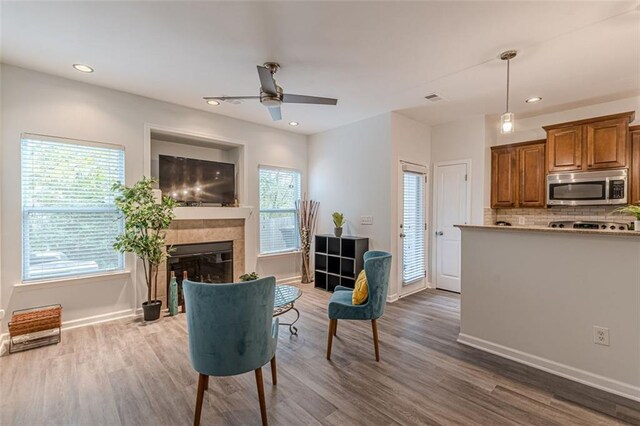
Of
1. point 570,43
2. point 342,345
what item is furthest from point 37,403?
point 570,43

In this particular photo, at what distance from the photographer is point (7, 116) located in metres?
2.96

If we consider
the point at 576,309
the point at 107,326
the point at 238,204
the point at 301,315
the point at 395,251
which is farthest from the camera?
the point at 238,204

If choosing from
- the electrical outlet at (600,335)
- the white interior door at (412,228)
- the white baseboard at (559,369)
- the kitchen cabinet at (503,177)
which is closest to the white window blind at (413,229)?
the white interior door at (412,228)

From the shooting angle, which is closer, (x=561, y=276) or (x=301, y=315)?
(x=561, y=276)

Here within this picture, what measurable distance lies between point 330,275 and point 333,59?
133 inches

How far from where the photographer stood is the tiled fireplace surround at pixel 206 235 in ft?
13.0

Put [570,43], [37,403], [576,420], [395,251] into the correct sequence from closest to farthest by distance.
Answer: [576,420], [37,403], [570,43], [395,251]

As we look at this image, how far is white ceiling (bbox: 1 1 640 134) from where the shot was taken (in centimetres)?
214

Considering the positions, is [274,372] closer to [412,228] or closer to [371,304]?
[371,304]

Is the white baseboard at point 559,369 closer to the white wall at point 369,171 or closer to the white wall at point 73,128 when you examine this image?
the white wall at point 369,171

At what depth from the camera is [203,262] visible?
448 centimetres

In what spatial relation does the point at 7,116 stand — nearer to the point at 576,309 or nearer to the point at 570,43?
the point at 570,43

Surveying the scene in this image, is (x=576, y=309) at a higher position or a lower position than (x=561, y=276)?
lower

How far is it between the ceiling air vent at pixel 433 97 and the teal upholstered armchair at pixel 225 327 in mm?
3252
